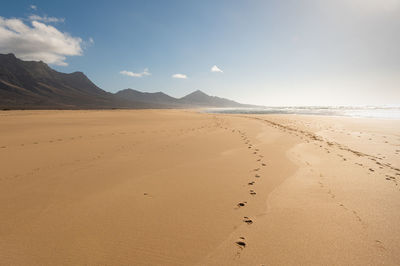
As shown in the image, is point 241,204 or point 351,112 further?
point 351,112

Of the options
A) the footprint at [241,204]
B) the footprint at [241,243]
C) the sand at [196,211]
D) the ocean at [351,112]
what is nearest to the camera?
the sand at [196,211]

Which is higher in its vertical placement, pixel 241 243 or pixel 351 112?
pixel 351 112

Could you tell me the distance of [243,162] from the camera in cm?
593

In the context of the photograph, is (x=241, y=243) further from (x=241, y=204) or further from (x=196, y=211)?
(x=241, y=204)

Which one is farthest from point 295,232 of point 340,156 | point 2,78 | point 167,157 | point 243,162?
point 2,78

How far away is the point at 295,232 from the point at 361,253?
709 mm

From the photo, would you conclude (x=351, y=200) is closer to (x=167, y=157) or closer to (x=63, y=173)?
(x=167, y=157)

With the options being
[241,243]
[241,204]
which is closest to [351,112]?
[241,204]

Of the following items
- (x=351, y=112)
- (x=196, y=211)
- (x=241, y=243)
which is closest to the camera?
(x=241, y=243)

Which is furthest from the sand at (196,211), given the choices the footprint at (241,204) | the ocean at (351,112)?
the ocean at (351,112)

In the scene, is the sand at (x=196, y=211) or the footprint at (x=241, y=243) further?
the footprint at (x=241, y=243)

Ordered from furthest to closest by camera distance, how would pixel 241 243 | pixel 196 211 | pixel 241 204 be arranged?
pixel 241 204
pixel 196 211
pixel 241 243

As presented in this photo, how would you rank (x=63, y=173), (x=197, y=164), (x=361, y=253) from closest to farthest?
(x=361, y=253) → (x=63, y=173) → (x=197, y=164)

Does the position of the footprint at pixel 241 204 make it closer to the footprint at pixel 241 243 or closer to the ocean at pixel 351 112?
the footprint at pixel 241 243
